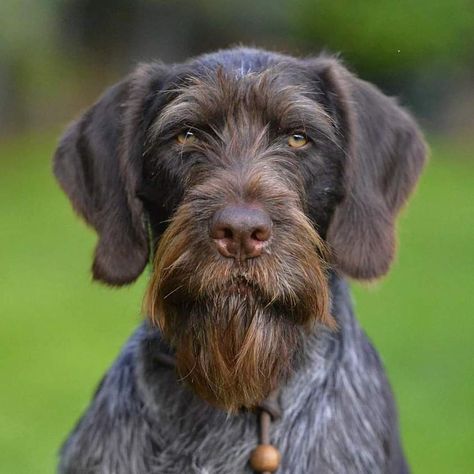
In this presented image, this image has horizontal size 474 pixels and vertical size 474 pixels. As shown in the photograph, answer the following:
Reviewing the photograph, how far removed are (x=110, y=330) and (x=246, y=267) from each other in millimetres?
5914

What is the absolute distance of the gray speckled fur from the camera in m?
3.73

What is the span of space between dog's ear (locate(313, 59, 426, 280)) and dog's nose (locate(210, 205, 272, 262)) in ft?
1.72

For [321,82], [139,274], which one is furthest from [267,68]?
[139,274]

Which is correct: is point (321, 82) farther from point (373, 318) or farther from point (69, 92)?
point (69, 92)

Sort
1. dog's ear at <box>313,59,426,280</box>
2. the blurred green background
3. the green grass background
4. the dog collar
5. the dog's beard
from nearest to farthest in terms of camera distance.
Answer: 1. the dog's beard
2. the dog collar
3. dog's ear at <box>313,59,426,280</box>
4. the green grass background
5. the blurred green background

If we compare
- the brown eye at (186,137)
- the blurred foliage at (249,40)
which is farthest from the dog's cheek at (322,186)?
the blurred foliage at (249,40)

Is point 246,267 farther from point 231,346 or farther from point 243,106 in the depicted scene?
point 243,106

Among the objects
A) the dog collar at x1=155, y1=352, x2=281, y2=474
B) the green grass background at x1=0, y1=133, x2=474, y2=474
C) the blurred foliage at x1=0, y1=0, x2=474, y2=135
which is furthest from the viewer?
the blurred foliage at x1=0, y1=0, x2=474, y2=135

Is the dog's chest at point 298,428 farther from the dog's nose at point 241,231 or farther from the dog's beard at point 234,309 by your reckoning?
the dog's nose at point 241,231

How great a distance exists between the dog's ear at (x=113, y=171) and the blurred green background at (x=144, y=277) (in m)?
0.30

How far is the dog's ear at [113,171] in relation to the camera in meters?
3.87

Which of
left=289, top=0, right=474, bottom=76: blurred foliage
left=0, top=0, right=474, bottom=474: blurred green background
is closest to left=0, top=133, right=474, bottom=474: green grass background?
left=0, top=0, right=474, bottom=474: blurred green background

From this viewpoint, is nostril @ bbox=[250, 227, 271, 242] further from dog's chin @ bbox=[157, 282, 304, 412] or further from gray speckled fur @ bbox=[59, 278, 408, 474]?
gray speckled fur @ bbox=[59, 278, 408, 474]

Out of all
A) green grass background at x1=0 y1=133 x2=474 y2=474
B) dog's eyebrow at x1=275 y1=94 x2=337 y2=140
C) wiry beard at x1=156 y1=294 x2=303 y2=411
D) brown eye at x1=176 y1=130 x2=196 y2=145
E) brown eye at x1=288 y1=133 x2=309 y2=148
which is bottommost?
green grass background at x1=0 y1=133 x2=474 y2=474
